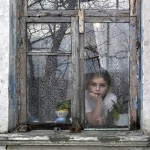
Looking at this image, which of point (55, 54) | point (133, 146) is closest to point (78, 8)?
point (55, 54)

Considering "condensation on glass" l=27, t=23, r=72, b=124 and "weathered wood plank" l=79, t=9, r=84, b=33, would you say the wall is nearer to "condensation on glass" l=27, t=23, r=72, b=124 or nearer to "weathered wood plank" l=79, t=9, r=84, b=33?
"condensation on glass" l=27, t=23, r=72, b=124

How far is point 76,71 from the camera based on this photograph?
3.59m

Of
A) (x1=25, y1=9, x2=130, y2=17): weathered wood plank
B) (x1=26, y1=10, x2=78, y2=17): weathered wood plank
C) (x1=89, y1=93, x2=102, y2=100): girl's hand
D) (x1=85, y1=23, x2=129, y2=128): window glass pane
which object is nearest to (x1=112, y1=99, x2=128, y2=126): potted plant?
(x1=85, y1=23, x2=129, y2=128): window glass pane

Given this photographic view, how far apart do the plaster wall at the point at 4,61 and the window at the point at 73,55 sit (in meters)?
0.21

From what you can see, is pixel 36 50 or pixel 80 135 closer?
pixel 80 135

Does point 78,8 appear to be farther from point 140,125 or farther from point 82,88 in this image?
point 140,125

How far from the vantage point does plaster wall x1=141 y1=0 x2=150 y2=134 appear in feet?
11.1

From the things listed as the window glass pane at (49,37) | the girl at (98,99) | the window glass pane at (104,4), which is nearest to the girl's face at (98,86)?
the girl at (98,99)

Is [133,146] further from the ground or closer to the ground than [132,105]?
closer to the ground

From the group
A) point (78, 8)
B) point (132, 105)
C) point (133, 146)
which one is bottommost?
point (133, 146)

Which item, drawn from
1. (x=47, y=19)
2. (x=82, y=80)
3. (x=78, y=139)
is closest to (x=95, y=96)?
(x=82, y=80)

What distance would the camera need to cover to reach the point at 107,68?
3.61 metres

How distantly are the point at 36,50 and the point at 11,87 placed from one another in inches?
15.3

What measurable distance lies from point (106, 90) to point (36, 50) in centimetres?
67
